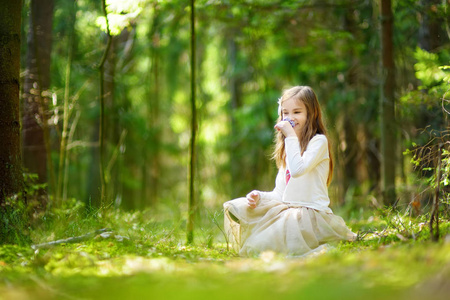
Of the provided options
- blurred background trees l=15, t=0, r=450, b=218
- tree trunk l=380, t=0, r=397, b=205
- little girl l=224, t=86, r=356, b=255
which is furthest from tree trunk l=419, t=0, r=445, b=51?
little girl l=224, t=86, r=356, b=255

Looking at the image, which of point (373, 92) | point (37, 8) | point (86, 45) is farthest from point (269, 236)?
point (86, 45)

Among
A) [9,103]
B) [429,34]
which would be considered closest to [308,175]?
[9,103]

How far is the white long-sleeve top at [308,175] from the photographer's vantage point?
4223 mm

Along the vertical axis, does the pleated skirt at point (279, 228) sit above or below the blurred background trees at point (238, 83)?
below

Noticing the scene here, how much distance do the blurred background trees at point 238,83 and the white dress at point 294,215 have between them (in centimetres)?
101

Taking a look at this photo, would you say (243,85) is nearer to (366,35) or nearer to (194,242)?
(366,35)

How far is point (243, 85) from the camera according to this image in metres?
14.9

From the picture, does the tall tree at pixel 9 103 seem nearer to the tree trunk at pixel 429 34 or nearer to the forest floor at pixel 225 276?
the forest floor at pixel 225 276

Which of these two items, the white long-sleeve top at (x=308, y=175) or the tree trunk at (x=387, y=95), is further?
the tree trunk at (x=387, y=95)

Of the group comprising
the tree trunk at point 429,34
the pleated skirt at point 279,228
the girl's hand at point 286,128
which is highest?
the tree trunk at point 429,34

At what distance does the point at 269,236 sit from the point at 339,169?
22.7 feet

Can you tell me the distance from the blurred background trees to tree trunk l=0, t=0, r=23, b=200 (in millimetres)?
823

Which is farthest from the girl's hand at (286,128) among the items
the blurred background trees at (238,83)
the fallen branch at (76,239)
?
the fallen branch at (76,239)

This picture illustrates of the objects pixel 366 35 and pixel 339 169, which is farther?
pixel 339 169
